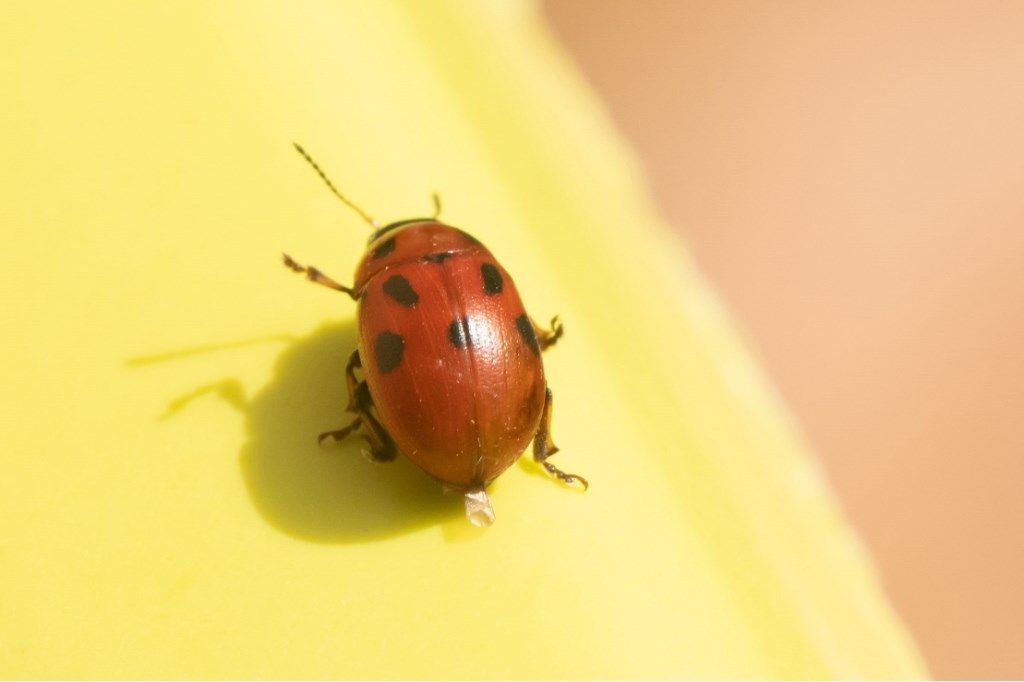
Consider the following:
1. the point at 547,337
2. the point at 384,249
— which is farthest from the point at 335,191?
the point at 547,337

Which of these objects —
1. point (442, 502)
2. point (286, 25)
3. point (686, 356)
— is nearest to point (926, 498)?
point (686, 356)

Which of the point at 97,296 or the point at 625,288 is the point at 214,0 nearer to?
the point at 97,296

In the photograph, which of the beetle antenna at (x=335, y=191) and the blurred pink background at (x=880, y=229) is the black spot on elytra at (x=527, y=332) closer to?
the beetle antenna at (x=335, y=191)

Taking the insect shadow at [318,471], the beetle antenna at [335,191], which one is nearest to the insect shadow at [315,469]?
the insect shadow at [318,471]

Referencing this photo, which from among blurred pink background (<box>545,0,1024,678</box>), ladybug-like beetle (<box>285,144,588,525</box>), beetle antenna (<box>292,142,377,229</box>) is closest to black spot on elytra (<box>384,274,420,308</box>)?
ladybug-like beetle (<box>285,144,588,525</box>)

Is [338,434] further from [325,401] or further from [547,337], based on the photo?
[547,337]
